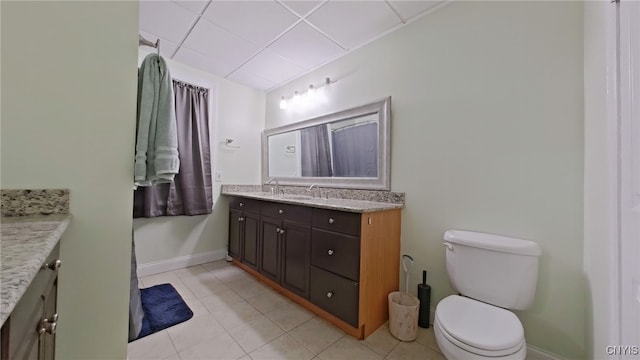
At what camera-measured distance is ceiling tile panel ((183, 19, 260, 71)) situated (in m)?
2.01

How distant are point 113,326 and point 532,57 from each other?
2.54 m

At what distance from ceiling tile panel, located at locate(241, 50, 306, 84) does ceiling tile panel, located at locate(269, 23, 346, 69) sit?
10 cm

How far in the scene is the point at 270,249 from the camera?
2.16m

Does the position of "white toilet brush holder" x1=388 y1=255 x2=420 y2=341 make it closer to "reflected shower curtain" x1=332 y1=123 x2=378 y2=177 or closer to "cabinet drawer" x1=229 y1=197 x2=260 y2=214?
"reflected shower curtain" x1=332 y1=123 x2=378 y2=177

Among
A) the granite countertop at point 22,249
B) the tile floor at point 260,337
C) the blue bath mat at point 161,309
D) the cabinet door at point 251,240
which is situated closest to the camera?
the granite countertop at point 22,249

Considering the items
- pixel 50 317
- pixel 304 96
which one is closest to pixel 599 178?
pixel 50 317

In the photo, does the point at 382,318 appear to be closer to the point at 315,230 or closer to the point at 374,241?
the point at 374,241

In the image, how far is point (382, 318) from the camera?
1659mm

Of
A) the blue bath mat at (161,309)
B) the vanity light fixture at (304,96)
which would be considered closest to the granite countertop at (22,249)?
the blue bath mat at (161,309)

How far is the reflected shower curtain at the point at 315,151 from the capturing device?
8.18 feet

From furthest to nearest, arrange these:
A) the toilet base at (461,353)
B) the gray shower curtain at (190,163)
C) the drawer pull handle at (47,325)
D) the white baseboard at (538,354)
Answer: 1. the gray shower curtain at (190,163)
2. the white baseboard at (538,354)
3. the toilet base at (461,353)
4. the drawer pull handle at (47,325)

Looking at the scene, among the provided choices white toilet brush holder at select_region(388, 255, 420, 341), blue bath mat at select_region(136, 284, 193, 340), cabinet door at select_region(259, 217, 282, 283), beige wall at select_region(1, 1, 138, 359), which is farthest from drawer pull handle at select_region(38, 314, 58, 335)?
white toilet brush holder at select_region(388, 255, 420, 341)

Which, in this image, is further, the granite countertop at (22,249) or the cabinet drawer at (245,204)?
the cabinet drawer at (245,204)

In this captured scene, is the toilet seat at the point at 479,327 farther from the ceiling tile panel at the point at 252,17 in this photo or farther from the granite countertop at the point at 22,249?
the ceiling tile panel at the point at 252,17
